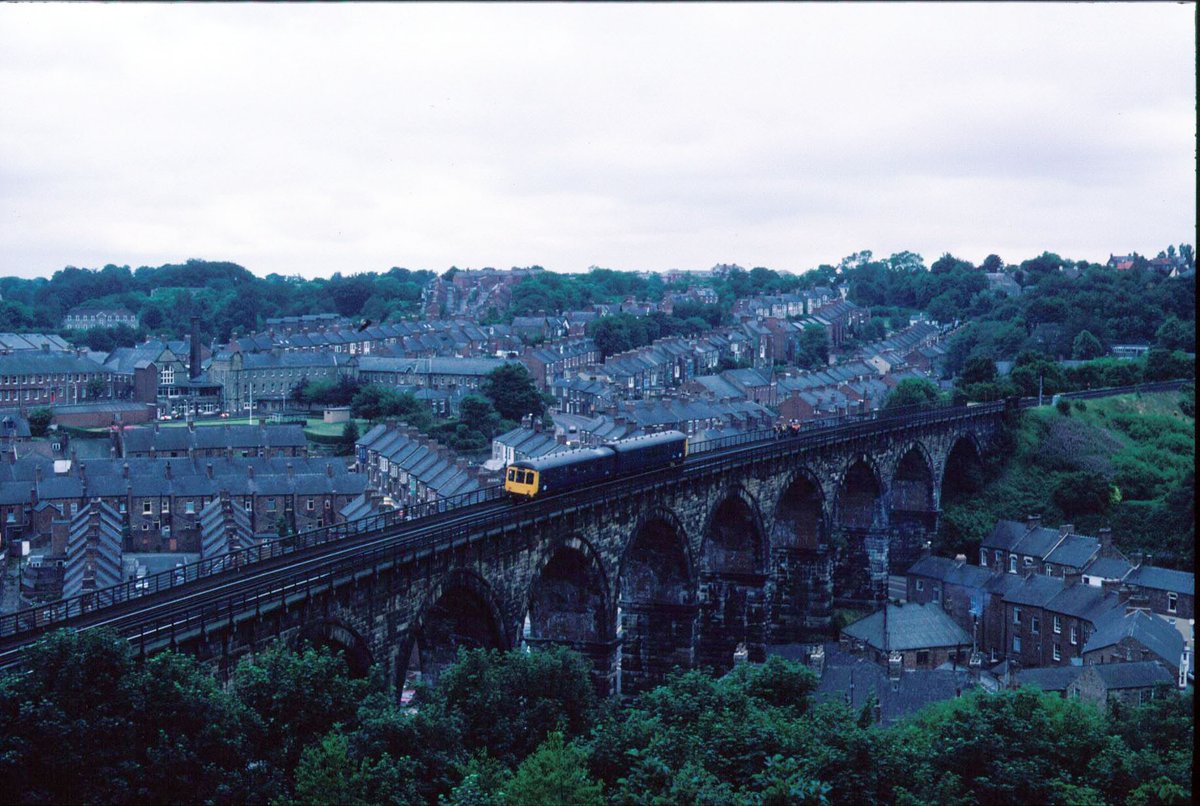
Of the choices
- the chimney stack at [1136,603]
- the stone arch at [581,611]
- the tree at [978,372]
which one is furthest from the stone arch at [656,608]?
the tree at [978,372]

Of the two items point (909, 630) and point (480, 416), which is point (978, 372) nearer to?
point (480, 416)

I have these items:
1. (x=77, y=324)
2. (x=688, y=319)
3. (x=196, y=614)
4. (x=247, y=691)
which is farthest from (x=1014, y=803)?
(x=77, y=324)

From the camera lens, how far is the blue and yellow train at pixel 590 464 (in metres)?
36.2

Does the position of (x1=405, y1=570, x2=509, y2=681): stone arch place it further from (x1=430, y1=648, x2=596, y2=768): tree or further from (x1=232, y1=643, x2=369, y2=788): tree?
(x1=232, y1=643, x2=369, y2=788): tree

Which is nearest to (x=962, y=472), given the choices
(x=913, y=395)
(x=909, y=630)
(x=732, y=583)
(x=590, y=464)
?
(x=913, y=395)

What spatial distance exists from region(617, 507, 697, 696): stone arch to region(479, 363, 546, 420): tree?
49.8 meters

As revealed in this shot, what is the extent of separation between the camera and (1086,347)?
100938mm

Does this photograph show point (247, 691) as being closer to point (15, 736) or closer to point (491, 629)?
point (15, 736)

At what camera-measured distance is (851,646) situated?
4759 centimetres

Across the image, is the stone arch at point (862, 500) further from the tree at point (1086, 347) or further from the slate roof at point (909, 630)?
the tree at point (1086, 347)

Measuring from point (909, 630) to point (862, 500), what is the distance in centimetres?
1338

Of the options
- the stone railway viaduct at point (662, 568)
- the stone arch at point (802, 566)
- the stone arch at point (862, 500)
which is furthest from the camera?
the stone arch at point (862, 500)

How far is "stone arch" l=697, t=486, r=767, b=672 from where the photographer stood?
47.7 meters

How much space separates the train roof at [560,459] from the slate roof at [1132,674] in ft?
59.8
